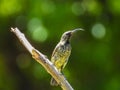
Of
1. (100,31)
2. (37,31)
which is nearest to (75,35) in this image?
(100,31)

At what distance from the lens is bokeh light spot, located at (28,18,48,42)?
422 inches

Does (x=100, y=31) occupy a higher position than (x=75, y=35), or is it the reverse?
(x=75, y=35)

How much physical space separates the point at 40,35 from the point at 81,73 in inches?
39.1

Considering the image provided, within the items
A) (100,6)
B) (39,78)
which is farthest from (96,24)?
(39,78)

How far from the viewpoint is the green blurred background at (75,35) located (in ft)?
35.8

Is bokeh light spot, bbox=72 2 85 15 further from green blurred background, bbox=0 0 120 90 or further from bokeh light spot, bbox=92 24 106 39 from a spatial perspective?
bokeh light spot, bbox=92 24 106 39

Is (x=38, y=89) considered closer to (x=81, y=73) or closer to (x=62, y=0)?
(x=81, y=73)

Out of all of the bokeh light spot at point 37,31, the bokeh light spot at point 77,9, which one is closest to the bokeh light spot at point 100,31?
the bokeh light spot at point 77,9

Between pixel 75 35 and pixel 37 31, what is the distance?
0.67 metres

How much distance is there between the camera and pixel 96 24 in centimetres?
A: 1102

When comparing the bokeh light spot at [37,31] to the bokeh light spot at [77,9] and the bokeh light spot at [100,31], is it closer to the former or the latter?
the bokeh light spot at [77,9]

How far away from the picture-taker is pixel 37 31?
10.7 metres

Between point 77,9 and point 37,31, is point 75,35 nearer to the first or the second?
point 77,9

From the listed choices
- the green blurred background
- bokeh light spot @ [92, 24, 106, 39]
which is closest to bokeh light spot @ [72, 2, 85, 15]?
the green blurred background
